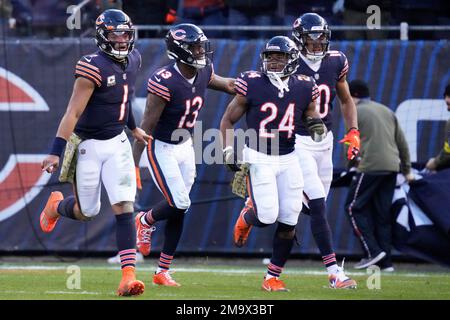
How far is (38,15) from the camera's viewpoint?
10.9 meters

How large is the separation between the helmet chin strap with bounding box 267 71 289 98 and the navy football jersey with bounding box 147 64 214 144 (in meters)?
0.61

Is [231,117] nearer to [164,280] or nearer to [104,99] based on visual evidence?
[104,99]

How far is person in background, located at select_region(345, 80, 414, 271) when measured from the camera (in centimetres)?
971

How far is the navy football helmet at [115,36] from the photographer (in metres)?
6.92

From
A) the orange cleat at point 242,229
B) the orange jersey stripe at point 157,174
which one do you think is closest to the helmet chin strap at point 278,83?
the orange cleat at point 242,229

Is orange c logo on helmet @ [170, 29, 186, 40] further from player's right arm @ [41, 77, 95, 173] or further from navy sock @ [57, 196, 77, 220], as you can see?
navy sock @ [57, 196, 77, 220]

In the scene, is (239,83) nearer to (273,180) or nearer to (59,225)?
(273,180)

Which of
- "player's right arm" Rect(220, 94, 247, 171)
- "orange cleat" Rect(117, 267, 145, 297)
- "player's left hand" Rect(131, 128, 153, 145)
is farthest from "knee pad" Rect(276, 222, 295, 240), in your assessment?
"orange cleat" Rect(117, 267, 145, 297)

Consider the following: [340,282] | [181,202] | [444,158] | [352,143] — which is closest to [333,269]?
[340,282]

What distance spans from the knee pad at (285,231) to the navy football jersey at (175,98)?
3.28 ft

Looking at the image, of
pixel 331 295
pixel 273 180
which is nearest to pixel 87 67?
pixel 273 180

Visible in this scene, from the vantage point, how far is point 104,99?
271 inches

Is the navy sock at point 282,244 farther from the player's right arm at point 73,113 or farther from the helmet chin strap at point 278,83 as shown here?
the player's right arm at point 73,113

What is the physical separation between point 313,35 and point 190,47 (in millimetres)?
1018
